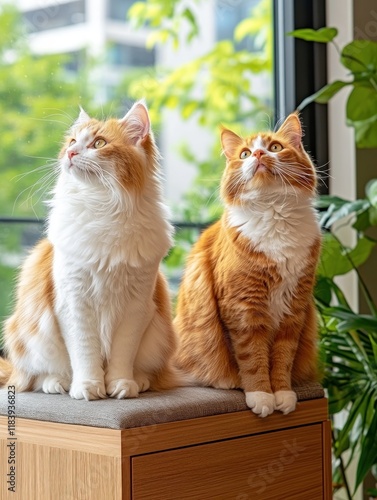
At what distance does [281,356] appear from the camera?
145cm

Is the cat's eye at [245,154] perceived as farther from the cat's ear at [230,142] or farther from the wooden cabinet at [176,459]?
the wooden cabinet at [176,459]

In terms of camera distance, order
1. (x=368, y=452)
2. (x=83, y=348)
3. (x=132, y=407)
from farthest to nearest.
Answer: (x=368, y=452) < (x=83, y=348) < (x=132, y=407)

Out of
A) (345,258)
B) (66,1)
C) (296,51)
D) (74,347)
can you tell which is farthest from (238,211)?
(66,1)

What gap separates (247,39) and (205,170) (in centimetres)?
72

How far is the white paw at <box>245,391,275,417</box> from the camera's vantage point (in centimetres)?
138

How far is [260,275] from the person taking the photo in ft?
4.63

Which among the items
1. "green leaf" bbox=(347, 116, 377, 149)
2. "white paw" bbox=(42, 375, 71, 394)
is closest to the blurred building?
"green leaf" bbox=(347, 116, 377, 149)

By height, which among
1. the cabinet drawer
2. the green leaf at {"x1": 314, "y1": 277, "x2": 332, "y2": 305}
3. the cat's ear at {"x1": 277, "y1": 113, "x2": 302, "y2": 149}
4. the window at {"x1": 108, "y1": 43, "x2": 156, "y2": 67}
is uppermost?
the window at {"x1": 108, "y1": 43, "x2": 156, "y2": 67}

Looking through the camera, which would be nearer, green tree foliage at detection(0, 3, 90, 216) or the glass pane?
green tree foliage at detection(0, 3, 90, 216)

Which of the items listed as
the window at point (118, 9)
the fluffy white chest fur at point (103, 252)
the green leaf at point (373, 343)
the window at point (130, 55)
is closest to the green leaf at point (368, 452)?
the green leaf at point (373, 343)

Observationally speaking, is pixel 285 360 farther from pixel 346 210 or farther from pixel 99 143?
pixel 346 210

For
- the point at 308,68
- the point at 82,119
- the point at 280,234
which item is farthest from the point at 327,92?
the point at 82,119

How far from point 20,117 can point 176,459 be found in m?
1.54

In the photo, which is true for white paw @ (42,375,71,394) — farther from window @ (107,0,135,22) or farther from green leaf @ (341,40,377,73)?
window @ (107,0,135,22)
